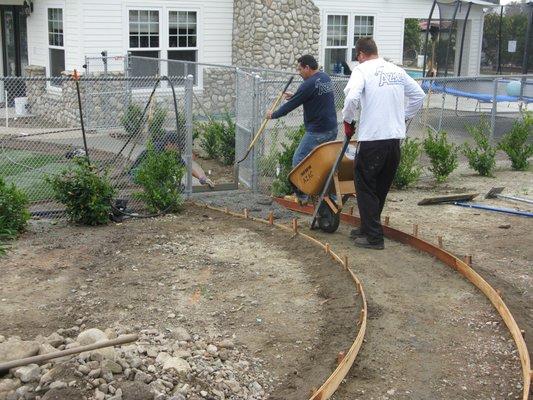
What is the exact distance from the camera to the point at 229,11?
61.0 feet

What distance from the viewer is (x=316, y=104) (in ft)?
29.7

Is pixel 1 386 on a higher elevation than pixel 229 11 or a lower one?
lower

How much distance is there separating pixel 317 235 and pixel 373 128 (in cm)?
150

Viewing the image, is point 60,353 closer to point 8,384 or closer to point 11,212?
point 8,384

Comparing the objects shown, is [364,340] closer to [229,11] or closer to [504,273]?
[504,273]

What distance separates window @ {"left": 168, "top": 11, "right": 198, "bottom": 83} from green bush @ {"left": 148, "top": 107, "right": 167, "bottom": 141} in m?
6.94

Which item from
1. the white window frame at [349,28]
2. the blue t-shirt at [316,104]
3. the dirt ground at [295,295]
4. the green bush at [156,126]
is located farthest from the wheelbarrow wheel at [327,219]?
the white window frame at [349,28]

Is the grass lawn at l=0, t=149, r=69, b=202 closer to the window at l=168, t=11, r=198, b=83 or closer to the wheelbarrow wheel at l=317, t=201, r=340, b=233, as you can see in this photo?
the wheelbarrow wheel at l=317, t=201, r=340, b=233

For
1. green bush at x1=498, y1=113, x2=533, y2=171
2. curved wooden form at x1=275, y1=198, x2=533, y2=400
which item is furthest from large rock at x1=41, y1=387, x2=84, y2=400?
green bush at x1=498, y1=113, x2=533, y2=171

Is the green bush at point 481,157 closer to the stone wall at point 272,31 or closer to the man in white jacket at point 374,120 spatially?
the man in white jacket at point 374,120

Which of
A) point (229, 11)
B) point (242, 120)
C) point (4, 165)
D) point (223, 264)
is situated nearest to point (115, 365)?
point (223, 264)

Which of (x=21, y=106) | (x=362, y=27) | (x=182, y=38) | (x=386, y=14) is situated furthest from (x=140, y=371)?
(x=386, y=14)

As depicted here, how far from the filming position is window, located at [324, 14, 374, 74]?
826 inches

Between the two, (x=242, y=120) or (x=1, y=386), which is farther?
(x=242, y=120)
